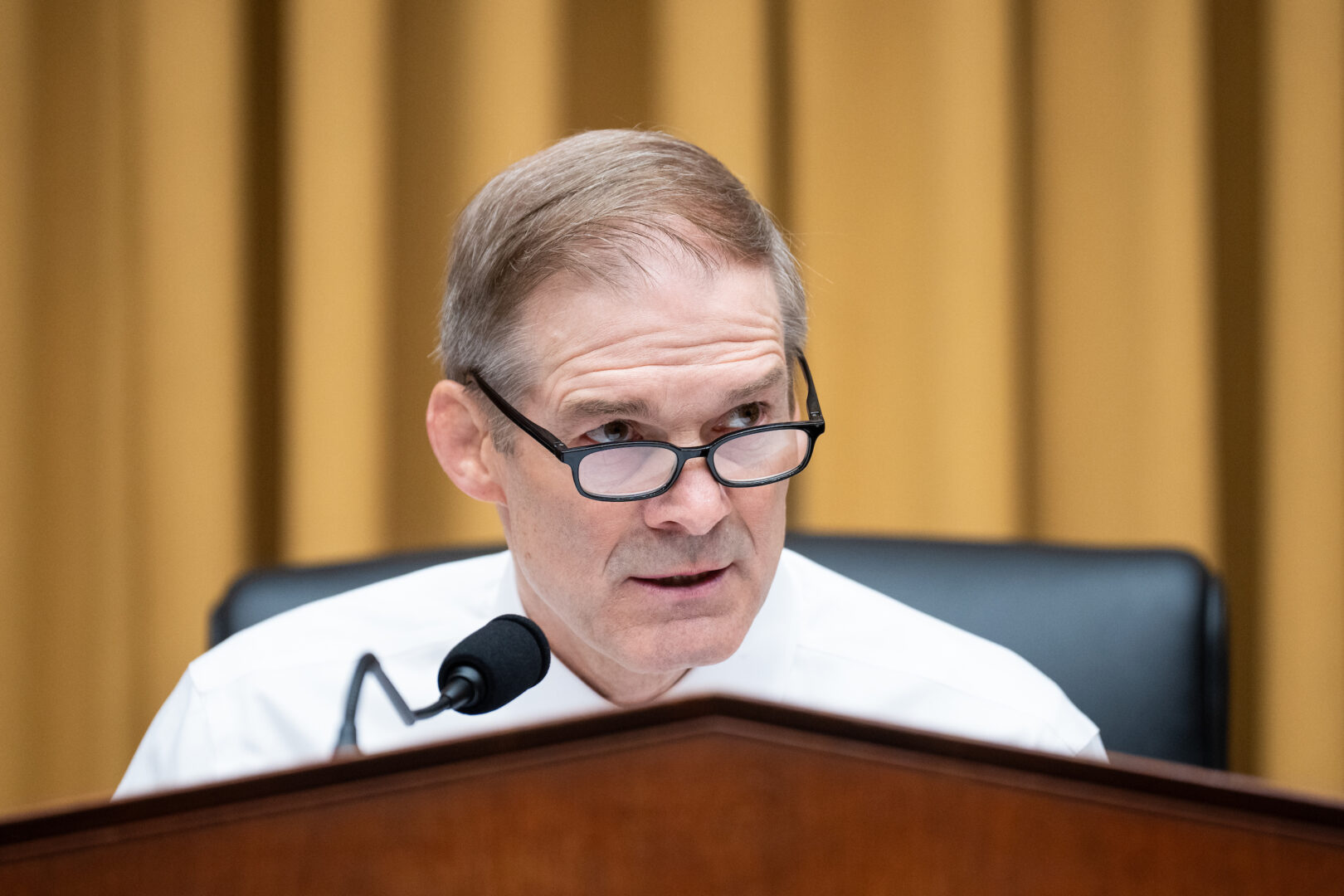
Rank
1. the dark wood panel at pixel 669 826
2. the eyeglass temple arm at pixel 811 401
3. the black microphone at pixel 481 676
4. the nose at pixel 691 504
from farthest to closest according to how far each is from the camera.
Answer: the eyeglass temple arm at pixel 811 401 < the nose at pixel 691 504 < the black microphone at pixel 481 676 < the dark wood panel at pixel 669 826

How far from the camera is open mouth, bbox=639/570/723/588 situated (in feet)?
2.97

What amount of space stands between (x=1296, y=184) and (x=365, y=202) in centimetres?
139

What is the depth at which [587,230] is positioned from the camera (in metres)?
0.93

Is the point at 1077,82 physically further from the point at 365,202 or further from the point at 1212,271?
the point at 365,202

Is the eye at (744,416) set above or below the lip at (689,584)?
above

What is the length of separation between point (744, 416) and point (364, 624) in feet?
1.50

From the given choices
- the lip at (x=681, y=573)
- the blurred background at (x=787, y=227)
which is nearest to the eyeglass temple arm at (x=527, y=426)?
the lip at (x=681, y=573)

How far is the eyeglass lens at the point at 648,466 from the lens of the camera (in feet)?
2.93

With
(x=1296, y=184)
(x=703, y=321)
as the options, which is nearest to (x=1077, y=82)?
(x=1296, y=184)

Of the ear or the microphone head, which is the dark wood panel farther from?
the ear

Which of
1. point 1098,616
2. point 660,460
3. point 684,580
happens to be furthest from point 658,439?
point 1098,616

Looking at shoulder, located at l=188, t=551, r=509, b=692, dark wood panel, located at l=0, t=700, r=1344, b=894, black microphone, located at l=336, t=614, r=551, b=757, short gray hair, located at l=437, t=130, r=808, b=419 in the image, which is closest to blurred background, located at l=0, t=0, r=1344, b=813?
shoulder, located at l=188, t=551, r=509, b=692

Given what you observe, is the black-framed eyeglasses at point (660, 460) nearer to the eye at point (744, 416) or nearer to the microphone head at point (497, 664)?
the eye at point (744, 416)

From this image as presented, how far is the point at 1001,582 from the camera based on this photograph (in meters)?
1.08
